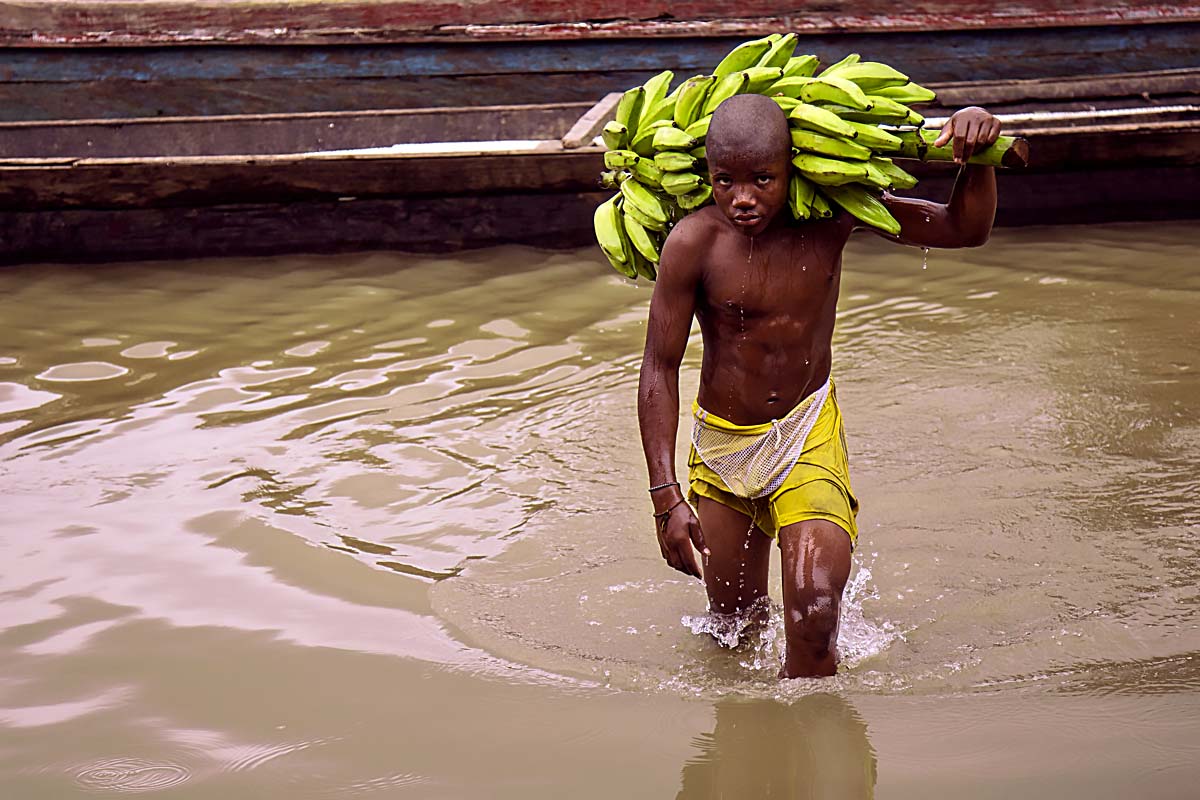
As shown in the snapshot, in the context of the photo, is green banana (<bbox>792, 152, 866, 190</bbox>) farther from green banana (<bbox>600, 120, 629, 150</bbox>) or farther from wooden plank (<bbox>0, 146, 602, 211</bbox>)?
wooden plank (<bbox>0, 146, 602, 211</bbox>)

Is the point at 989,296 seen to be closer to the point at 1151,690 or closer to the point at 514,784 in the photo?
the point at 1151,690

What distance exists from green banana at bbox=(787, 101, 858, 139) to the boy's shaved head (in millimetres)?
71

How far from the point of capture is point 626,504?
4.22m

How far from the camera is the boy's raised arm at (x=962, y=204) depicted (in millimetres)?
2732

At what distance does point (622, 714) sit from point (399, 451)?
6.51 feet

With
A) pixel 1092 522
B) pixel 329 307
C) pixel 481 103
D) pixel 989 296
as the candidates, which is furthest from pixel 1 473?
pixel 481 103

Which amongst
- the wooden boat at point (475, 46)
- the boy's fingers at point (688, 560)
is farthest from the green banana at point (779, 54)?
the wooden boat at point (475, 46)

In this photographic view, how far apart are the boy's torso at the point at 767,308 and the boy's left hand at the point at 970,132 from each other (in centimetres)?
35

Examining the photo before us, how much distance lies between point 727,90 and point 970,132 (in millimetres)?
639

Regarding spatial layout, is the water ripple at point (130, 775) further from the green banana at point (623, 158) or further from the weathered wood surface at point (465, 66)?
the weathered wood surface at point (465, 66)

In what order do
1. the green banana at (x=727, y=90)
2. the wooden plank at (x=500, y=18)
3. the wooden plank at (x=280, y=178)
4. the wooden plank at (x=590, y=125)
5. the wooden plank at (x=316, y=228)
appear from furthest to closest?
1. the wooden plank at (x=500, y=18)
2. the wooden plank at (x=316, y=228)
3. the wooden plank at (x=590, y=125)
4. the wooden plank at (x=280, y=178)
5. the green banana at (x=727, y=90)

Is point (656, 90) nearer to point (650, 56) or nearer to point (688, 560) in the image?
point (688, 560)

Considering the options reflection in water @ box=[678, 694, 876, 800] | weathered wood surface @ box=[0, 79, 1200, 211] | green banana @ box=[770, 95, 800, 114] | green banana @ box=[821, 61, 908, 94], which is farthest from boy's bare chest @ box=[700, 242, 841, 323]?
weathered wood surface @ box=[0, 79, 1200, 211]

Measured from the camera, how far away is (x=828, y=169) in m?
2.83
